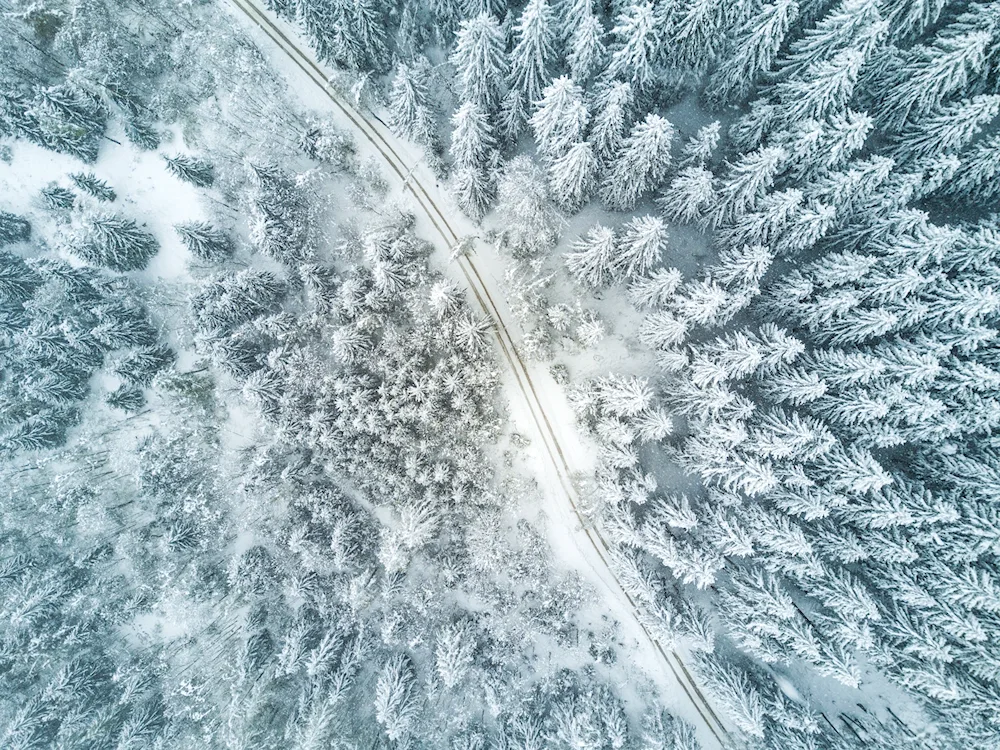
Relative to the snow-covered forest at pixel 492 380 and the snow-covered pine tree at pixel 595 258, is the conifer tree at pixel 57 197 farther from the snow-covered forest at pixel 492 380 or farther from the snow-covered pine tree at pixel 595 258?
the snow-covered pine tree at pixel 595 258

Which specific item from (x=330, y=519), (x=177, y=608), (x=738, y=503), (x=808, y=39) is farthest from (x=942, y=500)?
(x=177, y=608)

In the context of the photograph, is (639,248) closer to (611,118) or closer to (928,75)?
(611,118)

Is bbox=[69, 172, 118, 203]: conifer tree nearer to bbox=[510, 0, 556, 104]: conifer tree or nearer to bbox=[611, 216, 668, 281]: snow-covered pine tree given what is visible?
bbox=[510, 0, 556, 104]: conifer tree

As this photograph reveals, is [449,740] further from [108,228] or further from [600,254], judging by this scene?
[108,228]

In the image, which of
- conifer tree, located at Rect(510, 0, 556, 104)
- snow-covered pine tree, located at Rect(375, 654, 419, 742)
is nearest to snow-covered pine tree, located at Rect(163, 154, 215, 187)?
conifer tree, located at Rect(510, 0, 556, 104)

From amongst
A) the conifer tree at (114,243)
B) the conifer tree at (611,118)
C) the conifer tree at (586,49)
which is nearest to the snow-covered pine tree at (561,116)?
the conifer tree at (611,118)

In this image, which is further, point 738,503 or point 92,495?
point 92,495

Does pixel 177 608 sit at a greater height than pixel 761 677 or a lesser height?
lesser

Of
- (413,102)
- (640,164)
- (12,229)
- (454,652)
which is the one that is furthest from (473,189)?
(12,229)
